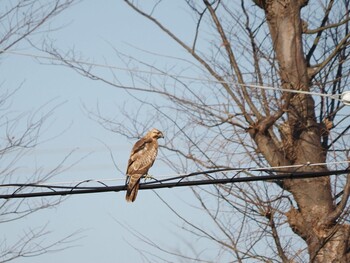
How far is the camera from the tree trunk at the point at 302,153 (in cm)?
1154

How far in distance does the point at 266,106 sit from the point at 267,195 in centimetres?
129

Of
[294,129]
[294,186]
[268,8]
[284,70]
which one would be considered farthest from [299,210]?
[268,8]

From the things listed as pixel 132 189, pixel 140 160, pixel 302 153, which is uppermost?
pixel 302 153

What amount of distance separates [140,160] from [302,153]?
154 inches

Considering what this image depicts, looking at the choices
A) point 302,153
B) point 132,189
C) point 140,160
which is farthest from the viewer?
point 302,153

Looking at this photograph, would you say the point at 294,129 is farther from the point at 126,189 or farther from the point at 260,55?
the point at 126,189

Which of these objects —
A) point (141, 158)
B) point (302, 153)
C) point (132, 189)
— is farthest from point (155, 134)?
point (302, 153)

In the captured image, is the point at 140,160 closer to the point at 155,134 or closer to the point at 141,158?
the point at 141,158

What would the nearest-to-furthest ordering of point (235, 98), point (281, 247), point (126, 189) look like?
point (126, 189)
point (281, 247)
point (235, 98)

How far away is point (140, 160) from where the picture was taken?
29.1 feet

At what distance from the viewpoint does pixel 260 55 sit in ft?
41.0

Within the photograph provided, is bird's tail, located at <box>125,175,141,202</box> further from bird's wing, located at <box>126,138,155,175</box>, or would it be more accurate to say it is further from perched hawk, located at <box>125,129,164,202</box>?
bird's wing, located at <box>126,138,155,175</box>

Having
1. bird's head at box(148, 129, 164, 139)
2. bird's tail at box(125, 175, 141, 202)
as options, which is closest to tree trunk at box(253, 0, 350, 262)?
bird's head at box(148, 129, 164, 139)

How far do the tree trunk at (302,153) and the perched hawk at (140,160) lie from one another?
2847 mm
